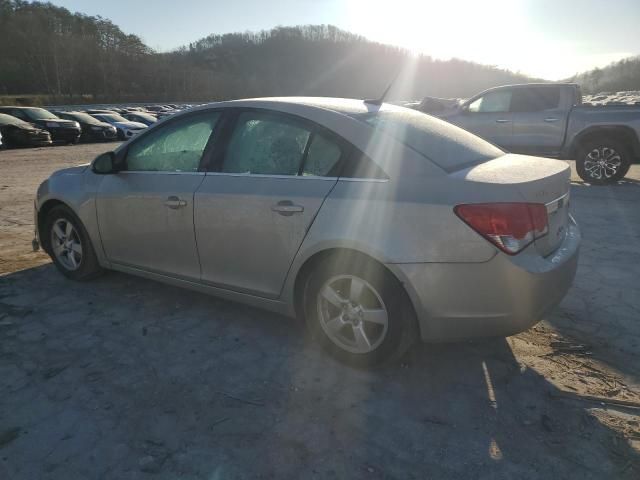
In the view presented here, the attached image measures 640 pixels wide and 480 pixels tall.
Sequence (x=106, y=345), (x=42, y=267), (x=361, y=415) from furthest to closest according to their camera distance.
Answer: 1. (x=42, y=267)
2. (x=106, y=345)
3. (x=361, y=415)

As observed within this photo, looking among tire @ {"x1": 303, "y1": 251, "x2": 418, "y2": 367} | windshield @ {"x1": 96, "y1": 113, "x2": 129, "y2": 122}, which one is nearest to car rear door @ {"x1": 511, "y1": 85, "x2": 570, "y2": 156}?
tire @ {"x1": 303, "y1": 251, "x2": 418, "y2": 367}

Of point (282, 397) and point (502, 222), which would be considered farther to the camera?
point (282, 397)

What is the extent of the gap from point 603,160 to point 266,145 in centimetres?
819

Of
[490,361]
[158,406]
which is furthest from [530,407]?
[158,406]

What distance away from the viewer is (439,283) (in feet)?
8.29

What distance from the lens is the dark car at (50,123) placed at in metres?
20.5

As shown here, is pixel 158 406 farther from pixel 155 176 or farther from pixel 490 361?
pixel 490 361

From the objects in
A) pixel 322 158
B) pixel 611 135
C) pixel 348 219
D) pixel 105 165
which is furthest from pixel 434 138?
pixel 611 135

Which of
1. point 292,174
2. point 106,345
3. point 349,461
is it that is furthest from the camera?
point 106,345

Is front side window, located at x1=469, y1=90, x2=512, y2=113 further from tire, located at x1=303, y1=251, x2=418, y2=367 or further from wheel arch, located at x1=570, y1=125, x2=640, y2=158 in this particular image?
tire, located at x1=303, y1=251, x2=418, y2=367

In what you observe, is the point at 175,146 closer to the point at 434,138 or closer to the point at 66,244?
the point at 66,244

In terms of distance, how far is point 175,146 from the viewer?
365 cm

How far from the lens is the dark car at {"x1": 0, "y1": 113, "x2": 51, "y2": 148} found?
18406 millimetres

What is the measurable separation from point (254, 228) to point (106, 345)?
4.29ft
